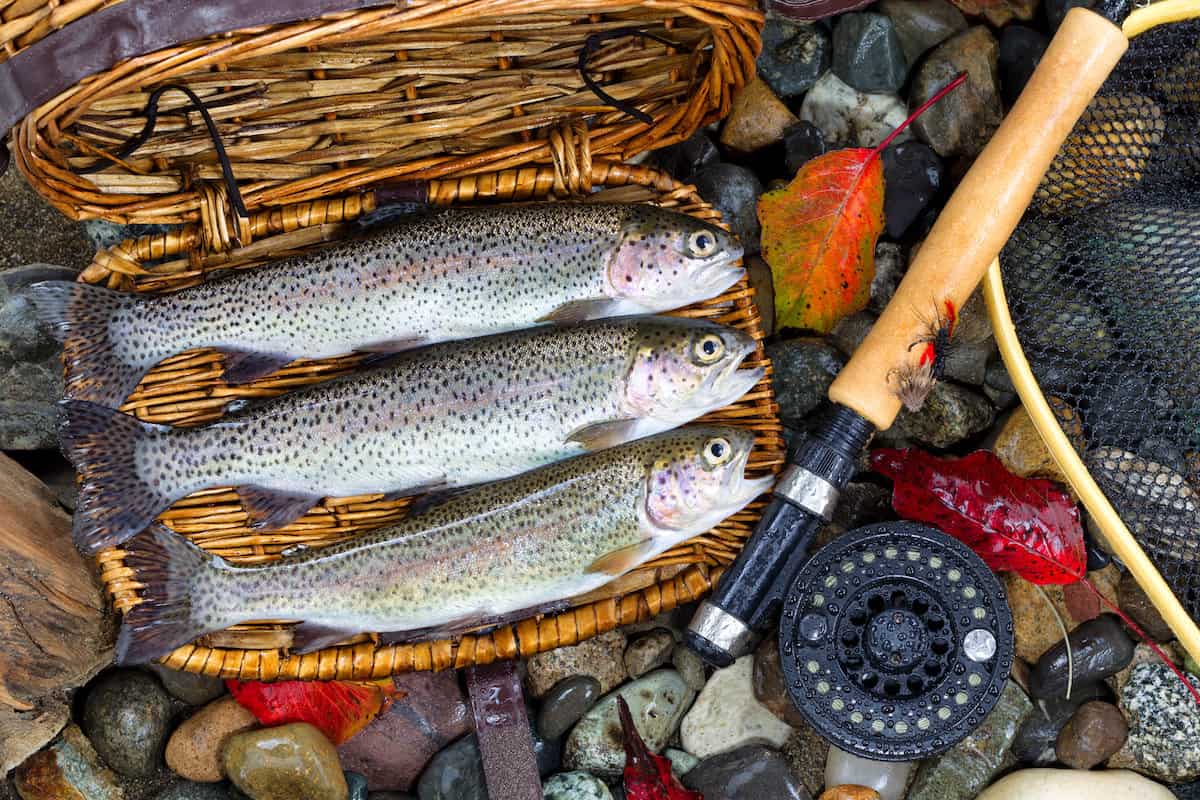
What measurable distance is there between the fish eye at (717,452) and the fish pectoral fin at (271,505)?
3.40ft

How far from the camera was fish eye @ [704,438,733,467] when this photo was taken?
2906 millimetres

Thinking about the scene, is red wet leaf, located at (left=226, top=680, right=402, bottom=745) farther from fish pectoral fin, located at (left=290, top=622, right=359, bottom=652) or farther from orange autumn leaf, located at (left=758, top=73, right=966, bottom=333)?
orange autumn leaf, located at (left=758, top=73, right=966, bottom=333)

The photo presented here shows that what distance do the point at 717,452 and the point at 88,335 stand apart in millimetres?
1674

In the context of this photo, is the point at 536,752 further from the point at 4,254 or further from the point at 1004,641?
the point at 4,254

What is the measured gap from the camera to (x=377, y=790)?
11.7ft

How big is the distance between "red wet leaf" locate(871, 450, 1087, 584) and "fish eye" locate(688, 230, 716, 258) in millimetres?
862

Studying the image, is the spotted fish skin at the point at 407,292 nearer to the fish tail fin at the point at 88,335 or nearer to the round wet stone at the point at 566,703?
the fish tail fin at the point at 88,335

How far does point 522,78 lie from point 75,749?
2376 mm

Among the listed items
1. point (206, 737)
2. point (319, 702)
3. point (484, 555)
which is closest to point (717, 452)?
point (484, 555)

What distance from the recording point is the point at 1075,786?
333 centimetres

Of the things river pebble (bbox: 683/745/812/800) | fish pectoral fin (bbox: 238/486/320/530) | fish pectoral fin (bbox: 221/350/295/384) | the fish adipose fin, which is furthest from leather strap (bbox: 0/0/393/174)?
river pebble (bbox: 683/745/812/800)

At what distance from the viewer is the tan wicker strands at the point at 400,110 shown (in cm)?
287

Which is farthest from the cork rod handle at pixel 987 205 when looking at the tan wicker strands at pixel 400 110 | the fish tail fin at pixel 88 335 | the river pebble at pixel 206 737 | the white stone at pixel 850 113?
the river pebble at pixel 206 737

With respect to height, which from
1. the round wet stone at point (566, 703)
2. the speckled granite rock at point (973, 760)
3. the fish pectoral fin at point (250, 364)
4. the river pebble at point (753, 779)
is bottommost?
the speckled granite rock at point (973, 760)
